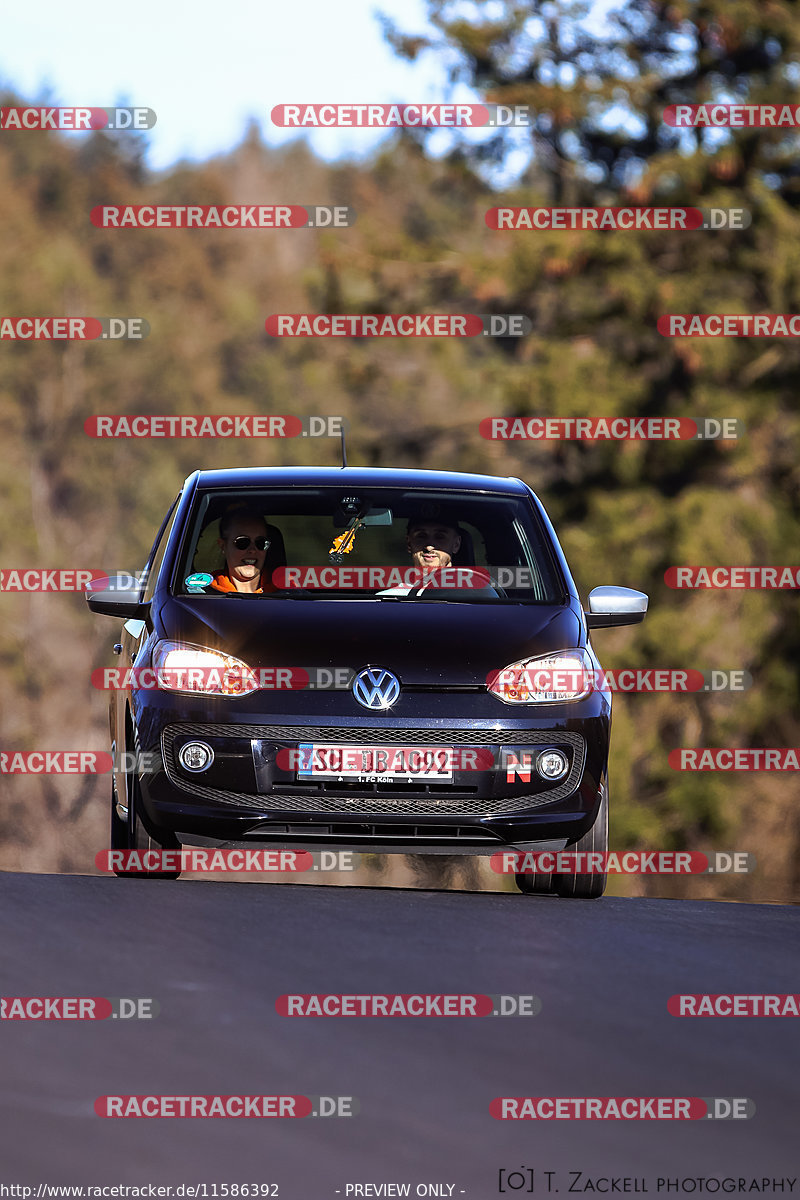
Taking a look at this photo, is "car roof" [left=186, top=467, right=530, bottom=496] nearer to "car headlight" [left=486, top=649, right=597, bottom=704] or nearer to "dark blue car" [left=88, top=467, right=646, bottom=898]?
"dark blue car" [left=88, top=467, right=646, bottom=898]

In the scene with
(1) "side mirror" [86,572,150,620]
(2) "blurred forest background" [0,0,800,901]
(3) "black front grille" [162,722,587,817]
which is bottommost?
(2) "blurred forest background" [0,0,800,901]

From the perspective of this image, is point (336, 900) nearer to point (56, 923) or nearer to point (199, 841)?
point (199, 841)

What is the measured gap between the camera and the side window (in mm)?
9500

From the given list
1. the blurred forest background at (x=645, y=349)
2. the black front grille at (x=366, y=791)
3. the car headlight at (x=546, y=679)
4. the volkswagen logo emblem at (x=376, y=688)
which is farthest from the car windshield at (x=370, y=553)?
the blurred forest background at (x=645, y=349)

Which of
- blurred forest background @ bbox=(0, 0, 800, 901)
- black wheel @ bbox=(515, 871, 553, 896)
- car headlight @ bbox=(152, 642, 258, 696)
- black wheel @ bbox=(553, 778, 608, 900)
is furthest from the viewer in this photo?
blurred forest background @ bbox=(0, 0, 800, 901)

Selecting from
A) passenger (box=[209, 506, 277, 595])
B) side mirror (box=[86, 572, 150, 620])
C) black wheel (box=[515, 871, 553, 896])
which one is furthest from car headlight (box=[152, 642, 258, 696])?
black wheel (box=[515, 871, 553, 896])

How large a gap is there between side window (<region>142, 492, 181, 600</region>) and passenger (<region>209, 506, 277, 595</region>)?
0.98 ft

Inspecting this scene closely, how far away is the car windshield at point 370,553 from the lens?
9164mm

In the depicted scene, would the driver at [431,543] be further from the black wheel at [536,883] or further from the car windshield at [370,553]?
the black wheel at [536,883]

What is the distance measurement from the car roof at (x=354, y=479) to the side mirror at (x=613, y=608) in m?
0.86

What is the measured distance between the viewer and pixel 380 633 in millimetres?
8453

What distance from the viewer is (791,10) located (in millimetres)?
30516

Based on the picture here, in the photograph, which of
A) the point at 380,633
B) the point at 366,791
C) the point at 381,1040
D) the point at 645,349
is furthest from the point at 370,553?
the point at 645,349

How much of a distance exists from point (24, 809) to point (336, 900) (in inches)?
1901
